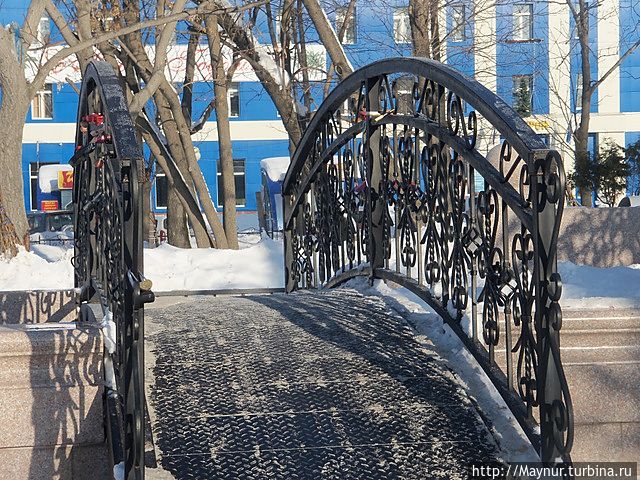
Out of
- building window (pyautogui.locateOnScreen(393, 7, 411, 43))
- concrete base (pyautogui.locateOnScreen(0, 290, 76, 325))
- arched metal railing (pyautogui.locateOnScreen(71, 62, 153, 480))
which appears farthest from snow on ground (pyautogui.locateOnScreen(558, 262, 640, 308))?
building window (pyautogui.locateOnScreen(393, 7, 411, 43))

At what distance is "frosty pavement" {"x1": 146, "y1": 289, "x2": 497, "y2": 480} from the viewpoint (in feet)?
11.8

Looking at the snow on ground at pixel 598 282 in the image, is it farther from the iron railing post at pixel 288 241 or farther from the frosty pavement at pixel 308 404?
the frosty pavement at pixel 308 404

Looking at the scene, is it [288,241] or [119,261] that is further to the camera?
[288,241]

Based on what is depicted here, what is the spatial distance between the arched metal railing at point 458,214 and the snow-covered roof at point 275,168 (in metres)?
18.2

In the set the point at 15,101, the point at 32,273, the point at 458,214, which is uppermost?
the point at 15,101

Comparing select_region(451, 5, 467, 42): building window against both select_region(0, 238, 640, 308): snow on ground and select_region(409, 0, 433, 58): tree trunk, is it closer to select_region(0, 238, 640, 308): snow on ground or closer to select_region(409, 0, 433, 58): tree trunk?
select_region(409, 0, 433, 58): tree trunk

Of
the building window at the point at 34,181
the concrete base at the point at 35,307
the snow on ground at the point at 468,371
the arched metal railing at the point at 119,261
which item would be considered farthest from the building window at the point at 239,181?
the arched metal railing at the point at 119,261

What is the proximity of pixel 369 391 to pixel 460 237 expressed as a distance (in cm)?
80

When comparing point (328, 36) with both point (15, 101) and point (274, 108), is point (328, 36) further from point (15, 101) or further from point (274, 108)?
point (274, 108)

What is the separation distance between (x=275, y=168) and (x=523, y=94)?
7.96 m

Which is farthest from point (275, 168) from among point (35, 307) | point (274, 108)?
point (35, 307)

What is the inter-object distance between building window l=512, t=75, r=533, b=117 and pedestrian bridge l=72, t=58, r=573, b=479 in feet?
75.8

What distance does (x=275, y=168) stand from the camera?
87.7ft

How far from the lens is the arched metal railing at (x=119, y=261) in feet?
10.9
